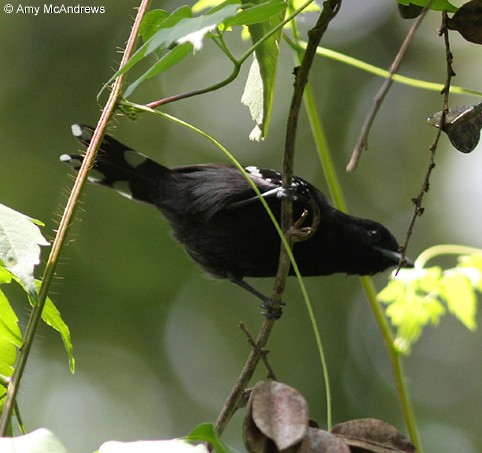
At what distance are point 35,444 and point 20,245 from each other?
1.37 feet

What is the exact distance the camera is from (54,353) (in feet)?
30.5

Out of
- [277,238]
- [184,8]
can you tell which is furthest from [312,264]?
[184,8]

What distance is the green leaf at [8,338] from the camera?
1.73 metres

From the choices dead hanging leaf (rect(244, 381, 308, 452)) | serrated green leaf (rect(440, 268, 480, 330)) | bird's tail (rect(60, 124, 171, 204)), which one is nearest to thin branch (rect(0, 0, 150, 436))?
dead hanging leaf (rect(244, 381, 308, 452))

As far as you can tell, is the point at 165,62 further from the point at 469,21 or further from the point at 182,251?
the point at 182,251

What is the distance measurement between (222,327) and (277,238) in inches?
249

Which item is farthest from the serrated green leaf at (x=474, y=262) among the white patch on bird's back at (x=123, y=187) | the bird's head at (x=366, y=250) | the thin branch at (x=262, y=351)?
the white patch on bird's back at (x=123, y=187)

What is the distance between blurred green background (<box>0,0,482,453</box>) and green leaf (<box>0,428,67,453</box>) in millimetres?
7622

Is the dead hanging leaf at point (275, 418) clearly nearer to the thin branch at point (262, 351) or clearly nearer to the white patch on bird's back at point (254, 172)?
the thin branch at point (262, 351)

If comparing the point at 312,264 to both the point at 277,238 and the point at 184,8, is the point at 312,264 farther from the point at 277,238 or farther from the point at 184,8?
the point at 184,8

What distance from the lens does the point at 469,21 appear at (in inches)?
76.9

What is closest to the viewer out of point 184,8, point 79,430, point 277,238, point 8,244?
point 8,244

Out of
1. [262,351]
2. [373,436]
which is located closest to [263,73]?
[262,351]

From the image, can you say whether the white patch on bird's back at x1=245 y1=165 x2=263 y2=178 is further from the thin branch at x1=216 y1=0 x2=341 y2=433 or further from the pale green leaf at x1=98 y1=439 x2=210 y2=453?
the pale green leaf at x1=98 y1=439 x2=210 y2=453
